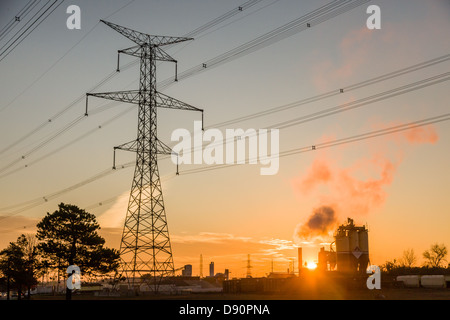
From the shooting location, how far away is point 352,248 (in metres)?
90.8

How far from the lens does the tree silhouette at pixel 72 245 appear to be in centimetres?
7675

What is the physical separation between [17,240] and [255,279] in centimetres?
5551

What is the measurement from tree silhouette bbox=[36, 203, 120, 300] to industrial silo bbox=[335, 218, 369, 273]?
37701 mm

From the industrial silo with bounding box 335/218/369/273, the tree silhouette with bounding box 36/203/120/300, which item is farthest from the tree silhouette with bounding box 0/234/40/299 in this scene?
the industrial silo with bounding box 335/218/369/273

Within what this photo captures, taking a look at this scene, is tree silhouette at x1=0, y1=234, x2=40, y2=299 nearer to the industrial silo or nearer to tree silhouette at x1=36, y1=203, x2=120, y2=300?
tree silhouette at x1=36, y1=203, x2=120, y2=300

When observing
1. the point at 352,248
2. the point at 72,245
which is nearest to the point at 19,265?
the point at 72,245

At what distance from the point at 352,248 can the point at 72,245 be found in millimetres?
45537

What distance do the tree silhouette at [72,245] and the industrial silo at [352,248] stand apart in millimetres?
37701

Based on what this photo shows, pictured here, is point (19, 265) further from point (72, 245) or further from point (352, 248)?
point (352, 248)

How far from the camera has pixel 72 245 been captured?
77375 mm

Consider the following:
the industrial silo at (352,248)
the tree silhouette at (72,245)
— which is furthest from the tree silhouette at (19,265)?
the industrial silo at (352,248)
